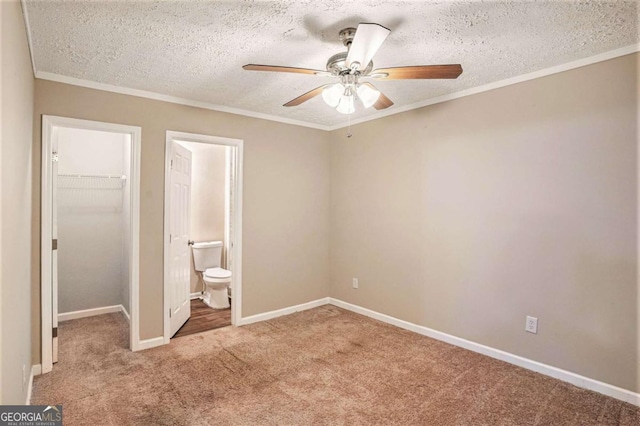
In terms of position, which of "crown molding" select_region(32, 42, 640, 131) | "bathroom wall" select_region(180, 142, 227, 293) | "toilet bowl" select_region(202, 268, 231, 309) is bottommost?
"toilet bowl" select_region(202, 268, 231, 309)

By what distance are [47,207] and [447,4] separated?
320cm

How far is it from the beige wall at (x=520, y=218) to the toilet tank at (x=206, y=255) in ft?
7.55

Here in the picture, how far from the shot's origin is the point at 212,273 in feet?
14.9

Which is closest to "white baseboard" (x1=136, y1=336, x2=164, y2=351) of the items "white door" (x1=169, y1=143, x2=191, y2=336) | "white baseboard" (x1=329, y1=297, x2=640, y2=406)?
"white door" (x1=169, y1=143, x2=191, y2=336)

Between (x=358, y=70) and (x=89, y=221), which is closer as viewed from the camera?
(x=358, y=70)

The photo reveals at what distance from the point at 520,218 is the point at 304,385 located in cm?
221

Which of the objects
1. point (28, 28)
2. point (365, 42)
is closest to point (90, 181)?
point (28, 28)

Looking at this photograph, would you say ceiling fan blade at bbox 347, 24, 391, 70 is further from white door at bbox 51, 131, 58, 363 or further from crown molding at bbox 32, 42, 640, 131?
white door at bbox 51, 131, 58, 363

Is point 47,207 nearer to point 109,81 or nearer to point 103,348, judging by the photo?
point 109,81

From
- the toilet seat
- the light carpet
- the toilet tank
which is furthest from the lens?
the toilet tank

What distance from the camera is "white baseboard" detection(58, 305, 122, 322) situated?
13.1 ft

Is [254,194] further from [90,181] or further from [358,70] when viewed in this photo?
[358,70]

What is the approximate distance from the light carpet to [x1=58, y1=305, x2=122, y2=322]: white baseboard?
2.05ft

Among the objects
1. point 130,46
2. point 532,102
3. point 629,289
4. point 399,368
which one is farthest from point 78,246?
point 629,289
